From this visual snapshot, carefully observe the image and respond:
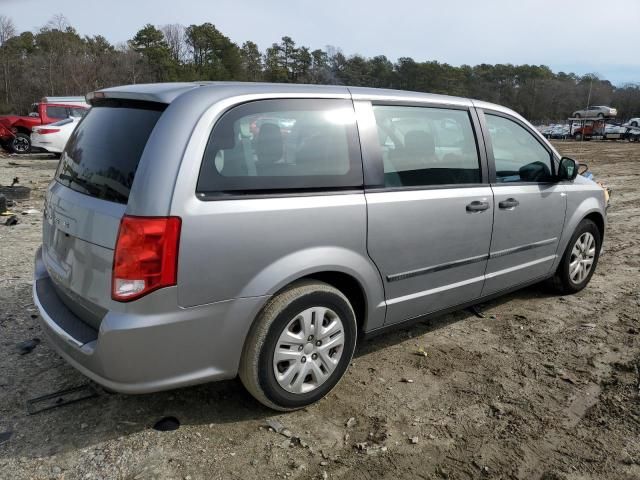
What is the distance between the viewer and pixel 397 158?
3188mm

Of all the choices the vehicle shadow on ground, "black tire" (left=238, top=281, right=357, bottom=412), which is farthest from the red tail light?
the vehicle shadow on ground

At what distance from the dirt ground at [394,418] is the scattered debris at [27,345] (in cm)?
4

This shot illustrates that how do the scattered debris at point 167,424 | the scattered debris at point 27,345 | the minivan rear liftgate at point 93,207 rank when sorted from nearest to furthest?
the minivan rear liftgate at point 93,207, the scattered debris at point 167,424, the scattered debris at point 27,345

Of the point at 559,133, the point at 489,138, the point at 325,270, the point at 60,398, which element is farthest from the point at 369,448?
the point at 559,133

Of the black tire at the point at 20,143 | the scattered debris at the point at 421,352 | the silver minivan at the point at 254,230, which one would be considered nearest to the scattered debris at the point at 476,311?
the silver minivan at the point at 254,230

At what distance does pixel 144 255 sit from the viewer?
2.26m

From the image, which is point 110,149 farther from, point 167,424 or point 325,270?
point 167,424

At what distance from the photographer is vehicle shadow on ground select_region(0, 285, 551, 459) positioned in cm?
258

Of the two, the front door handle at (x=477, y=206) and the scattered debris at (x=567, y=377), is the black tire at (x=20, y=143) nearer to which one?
the front door handle at (x=477, y=206)

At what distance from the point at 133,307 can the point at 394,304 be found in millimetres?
1606

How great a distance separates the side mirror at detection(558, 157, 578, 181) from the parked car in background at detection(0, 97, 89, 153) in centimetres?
1562

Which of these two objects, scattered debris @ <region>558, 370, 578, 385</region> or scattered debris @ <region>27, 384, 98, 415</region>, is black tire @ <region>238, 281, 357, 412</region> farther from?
scattered debris @ <region>558, 370, 578, 385</region>

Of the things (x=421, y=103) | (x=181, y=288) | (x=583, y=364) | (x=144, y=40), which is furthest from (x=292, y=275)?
(x=144, y=40)

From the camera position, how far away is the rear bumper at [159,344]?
2299 mm
